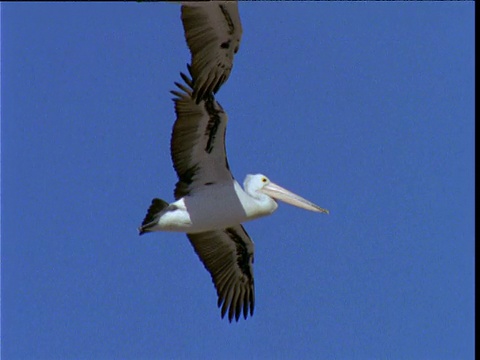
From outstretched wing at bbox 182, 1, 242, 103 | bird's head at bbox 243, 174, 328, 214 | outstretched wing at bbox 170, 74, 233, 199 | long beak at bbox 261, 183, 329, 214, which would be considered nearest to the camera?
outstretched wing at bbox 182, 1, 242, 103

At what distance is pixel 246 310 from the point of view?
1598 cm

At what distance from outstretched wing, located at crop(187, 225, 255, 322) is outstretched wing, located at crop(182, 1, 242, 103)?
2289 millimetres

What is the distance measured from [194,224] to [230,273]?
1563mm

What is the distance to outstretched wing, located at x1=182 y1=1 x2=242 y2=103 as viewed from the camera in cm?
1354

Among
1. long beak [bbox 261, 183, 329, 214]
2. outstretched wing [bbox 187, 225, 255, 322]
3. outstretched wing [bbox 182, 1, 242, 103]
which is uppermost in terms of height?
outstretched wing [bbox 182, 1, 242, 103]

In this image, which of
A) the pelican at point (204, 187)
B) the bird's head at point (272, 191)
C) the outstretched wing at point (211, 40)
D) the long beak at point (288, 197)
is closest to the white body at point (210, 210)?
the pelican at point (204, 187)

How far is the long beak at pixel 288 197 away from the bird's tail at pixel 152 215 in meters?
1.54

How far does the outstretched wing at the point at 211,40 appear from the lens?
1354cm

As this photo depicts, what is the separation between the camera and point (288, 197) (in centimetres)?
1580

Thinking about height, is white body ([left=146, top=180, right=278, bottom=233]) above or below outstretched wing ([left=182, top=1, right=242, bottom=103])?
below

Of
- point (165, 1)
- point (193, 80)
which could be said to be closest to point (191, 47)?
point (193, 80)

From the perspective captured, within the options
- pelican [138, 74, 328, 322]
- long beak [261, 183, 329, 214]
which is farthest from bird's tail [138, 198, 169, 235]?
long beak [261, 183, 329, 214]

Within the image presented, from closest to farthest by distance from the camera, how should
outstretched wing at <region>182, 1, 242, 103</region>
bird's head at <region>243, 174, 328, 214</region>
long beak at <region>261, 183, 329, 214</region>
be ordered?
outstretched wing at <region>182, 1, 242, 103</region> → bird's head at <region>243, 174, 328, 214</region> → long beak at <region>261, 183, 329, 214</region>

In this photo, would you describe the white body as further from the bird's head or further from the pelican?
the bird's head
